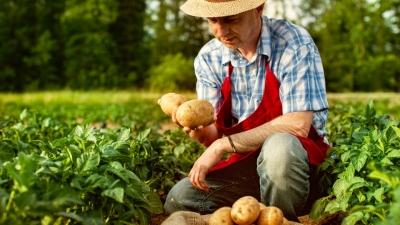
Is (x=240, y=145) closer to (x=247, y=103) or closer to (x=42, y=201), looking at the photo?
(x=247, y=103)

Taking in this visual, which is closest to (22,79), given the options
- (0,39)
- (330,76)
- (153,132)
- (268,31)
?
(0,39)

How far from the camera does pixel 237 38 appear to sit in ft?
10.0

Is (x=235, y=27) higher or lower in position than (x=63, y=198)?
higher

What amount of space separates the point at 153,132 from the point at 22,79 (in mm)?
24317

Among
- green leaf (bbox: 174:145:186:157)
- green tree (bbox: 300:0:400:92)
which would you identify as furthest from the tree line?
green leaf (bbox: 174:145:186:157)

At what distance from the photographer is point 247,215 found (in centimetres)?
244

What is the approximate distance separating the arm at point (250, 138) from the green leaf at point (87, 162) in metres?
0.75

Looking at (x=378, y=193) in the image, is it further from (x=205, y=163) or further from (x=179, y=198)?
(x=179, y=198)

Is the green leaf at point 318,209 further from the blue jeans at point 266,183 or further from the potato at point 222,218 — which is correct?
the potato at point 222,218

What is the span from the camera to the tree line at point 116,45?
24.9 meters

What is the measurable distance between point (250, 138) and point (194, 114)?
0.38 meters

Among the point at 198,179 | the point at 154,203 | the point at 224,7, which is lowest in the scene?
the point at 154,203

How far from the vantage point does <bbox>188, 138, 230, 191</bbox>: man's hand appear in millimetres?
2869

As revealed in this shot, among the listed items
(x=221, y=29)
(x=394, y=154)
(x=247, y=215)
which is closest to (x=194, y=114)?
(x=221, y=29)
